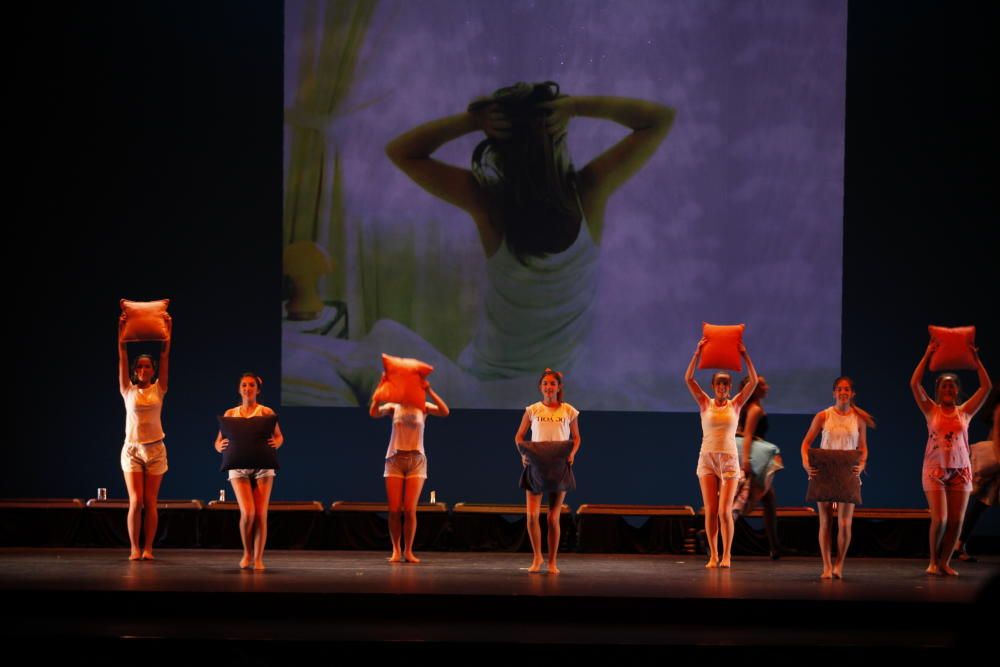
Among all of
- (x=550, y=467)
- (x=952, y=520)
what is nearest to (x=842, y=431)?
(x=952, y=520)

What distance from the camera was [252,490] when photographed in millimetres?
7355

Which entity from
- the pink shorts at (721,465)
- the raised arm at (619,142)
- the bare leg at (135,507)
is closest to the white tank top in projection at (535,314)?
the raised arm at (619,142)

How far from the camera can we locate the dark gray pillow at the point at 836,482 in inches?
286

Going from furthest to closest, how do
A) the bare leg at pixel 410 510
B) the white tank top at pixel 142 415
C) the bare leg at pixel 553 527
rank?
the bare leg at pixel 410 510, the white tank top at pixel 142 415, the bare leg at pixel 553 527

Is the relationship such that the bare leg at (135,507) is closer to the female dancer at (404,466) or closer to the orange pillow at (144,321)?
the orange pillow at (144,321)

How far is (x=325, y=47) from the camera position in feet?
32.5

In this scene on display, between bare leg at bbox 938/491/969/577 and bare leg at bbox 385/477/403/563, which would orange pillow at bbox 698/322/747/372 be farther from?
bare leg at bbox 385/477/403/563

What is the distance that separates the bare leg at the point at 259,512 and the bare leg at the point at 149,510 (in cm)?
88

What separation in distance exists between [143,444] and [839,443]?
4723 mm

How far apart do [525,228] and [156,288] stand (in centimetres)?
333

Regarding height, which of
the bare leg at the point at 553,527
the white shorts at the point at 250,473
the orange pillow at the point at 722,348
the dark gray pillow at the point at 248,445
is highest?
the orange pillow at the point at 722,348

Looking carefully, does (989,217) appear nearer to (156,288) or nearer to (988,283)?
(988,283)

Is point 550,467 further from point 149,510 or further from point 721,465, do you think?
point 149,510

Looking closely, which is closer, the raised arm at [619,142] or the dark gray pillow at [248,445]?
the dark gray pillow at [248,445]
